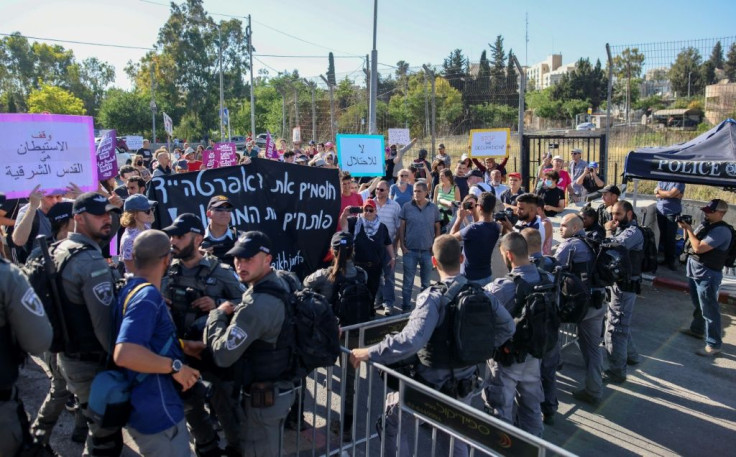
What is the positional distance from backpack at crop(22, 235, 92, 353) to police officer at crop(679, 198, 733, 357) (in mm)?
6354

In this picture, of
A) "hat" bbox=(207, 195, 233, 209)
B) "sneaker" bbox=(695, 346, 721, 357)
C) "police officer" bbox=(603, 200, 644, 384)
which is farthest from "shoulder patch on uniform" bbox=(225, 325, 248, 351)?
"sneaker" bbox=(695, 346, 721, 357)

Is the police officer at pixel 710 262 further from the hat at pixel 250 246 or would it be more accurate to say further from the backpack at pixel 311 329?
the hat at pixel 250 246

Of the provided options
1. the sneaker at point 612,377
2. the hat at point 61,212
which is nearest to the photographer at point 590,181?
the sneaker at point 612,377

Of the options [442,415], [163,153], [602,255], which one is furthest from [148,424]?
[163,153]

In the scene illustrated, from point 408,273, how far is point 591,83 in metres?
58.9

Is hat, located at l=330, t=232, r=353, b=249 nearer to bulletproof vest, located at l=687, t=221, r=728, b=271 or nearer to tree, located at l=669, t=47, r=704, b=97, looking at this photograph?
bulletproof vest, located at l=687, t=221, r=728, b=271

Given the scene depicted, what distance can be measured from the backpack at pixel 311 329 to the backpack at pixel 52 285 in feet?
4.41

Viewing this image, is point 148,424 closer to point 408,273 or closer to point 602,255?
point 602,255

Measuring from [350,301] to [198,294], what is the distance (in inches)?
52.6

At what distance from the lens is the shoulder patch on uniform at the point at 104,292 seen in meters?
3.11

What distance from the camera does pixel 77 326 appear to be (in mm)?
3256

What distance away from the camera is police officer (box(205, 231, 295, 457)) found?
2850mm

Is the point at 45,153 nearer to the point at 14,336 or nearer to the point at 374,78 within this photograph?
the point at 14,336

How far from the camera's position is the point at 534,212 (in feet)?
19.0
